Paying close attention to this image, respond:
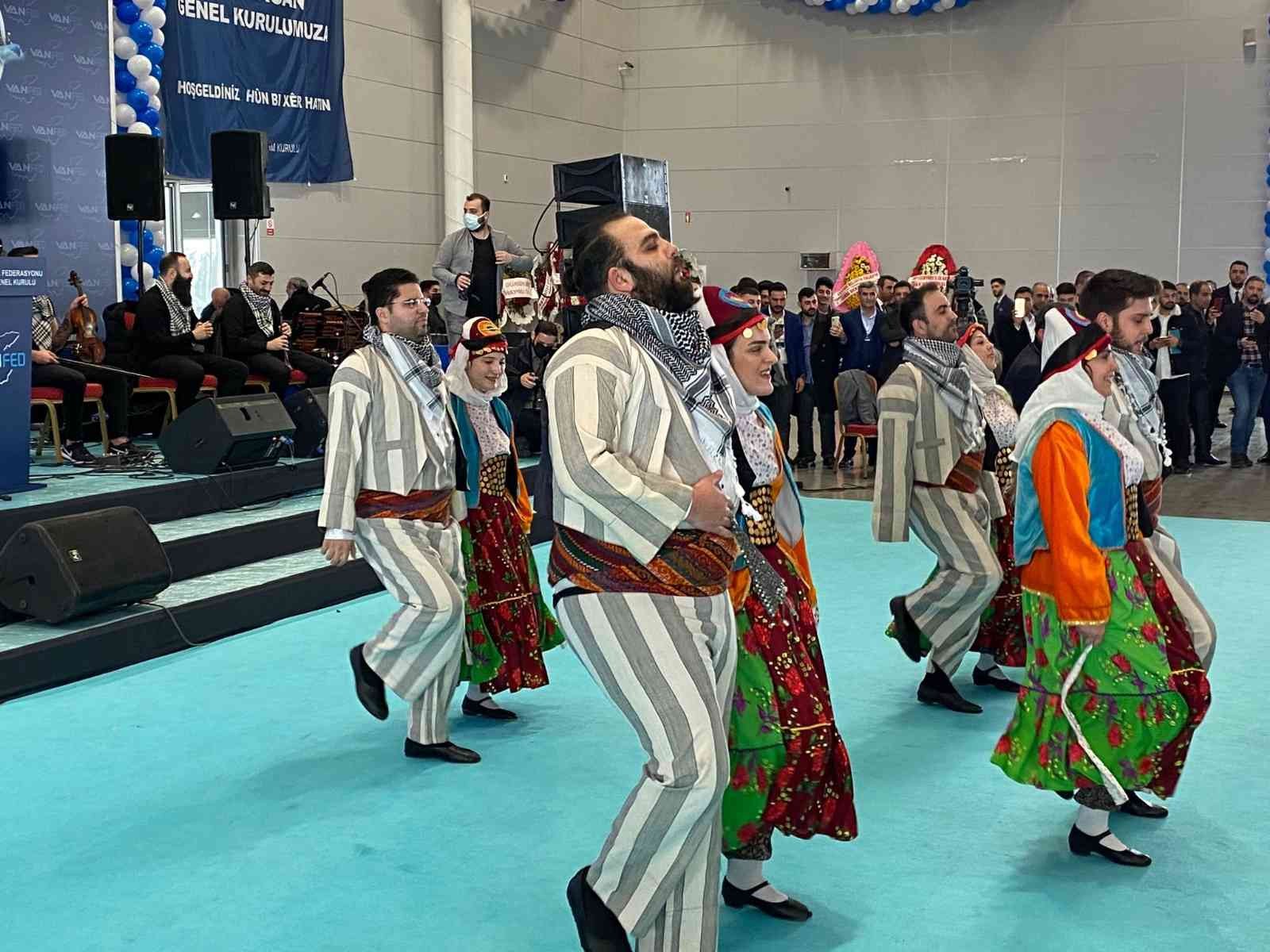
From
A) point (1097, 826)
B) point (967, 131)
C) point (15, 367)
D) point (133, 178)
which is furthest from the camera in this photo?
point (967, 131)

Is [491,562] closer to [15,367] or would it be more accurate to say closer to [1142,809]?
[1142,809]

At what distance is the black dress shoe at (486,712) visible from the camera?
4.73 metres

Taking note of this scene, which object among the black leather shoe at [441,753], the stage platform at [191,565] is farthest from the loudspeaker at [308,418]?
the black leather shoe at [441,753]

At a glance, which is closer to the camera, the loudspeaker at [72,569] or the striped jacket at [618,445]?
the striped jacket at [618,445]

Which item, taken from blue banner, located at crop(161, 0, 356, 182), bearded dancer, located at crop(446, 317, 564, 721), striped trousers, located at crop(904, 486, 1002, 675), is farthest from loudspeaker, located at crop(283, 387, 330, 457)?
striped trousers, located at crop(904, 486, 1002, 675)

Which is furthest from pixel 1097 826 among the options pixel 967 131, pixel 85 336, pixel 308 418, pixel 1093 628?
pixel 967 131

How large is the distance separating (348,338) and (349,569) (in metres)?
4.00

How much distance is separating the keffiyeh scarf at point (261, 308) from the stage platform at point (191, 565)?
1.31 meters

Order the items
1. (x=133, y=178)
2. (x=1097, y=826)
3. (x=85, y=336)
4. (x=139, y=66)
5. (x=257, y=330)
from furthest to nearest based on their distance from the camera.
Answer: (x=139, y=66) < (x=257, y=330) < (x=133, y=178) < (x=85, y=336) < (x=1097, y=826)

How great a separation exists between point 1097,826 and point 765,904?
0.88 meters

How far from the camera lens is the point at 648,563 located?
2475 millimetres

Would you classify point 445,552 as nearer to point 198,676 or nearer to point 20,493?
point 198,676

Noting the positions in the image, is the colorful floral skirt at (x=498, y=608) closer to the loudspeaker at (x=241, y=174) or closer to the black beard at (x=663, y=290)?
the black beard at (x=663, y=290)

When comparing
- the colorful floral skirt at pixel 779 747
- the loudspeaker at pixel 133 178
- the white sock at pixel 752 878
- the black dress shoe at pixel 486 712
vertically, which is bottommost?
the black dress shoe at pixel 486 712
